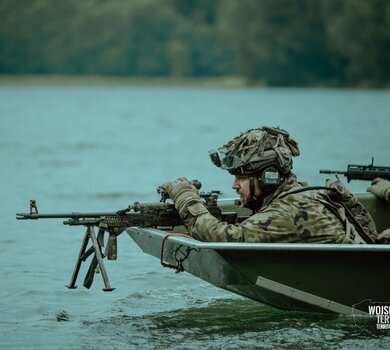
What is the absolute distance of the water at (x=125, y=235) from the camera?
9.88m

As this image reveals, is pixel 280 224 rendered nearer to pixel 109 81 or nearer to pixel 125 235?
pixel 125 235

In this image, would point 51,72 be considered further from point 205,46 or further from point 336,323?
point 336,323

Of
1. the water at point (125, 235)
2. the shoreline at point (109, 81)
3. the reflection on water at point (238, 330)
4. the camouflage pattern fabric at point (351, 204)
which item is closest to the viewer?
the reflection on water at point (238, 330)

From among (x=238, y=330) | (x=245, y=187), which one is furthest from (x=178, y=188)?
(x=238, y=330)

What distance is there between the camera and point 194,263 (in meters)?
9.52

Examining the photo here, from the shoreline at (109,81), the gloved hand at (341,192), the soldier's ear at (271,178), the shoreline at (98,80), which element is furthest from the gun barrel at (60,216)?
the shoreline at (98,80)

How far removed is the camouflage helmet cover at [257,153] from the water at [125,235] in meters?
1.35

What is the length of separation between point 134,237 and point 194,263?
0.80 meters

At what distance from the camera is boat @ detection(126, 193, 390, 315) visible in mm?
9102

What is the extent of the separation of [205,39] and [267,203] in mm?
121981

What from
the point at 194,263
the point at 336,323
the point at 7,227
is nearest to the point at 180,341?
the point at 194,263

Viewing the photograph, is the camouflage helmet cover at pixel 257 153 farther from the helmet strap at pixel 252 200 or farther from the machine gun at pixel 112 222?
the machine gun at pixel 112 222

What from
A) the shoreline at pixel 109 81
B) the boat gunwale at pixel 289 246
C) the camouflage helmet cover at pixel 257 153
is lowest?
the boat gunwale at pixel 289 246

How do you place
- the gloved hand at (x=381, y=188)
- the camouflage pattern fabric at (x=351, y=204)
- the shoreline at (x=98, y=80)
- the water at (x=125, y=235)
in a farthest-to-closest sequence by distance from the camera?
the shoreline at (x=98, y=80), the gloved hand at (x=381, y=188), the camouflage pattern fabric at (x=351, y=204), the water at (x=125, y=235)
